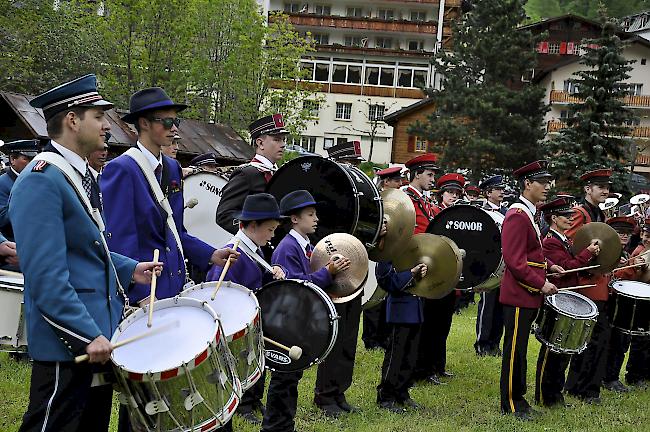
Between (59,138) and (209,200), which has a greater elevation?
(59,138)

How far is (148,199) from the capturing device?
4.50m

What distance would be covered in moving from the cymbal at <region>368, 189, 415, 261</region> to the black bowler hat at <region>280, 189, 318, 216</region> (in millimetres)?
806

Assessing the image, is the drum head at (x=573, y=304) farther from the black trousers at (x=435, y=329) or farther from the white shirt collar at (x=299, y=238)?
the white shirt collar at (x=299, y=238)

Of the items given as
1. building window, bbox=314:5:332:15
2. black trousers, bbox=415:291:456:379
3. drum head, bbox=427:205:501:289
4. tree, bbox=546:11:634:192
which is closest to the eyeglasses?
drum head, bbox=427:205:501:289

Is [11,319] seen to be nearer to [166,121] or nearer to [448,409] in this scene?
[166,121]

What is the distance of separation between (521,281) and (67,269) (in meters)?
4.59

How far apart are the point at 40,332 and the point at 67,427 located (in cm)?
44

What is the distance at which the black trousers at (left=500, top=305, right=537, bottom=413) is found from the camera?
7.21m

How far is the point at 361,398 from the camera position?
776cm

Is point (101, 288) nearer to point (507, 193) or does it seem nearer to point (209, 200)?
point (209, 200)

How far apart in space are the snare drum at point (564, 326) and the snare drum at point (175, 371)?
423 cm

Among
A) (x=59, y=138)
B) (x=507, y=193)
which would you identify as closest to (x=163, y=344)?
(x=59, y=138)

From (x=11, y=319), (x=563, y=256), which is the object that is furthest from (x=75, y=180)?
(x=563, y=256)

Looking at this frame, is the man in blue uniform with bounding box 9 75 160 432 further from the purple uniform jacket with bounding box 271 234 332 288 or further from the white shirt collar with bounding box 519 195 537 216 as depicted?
the white shirt collar with bounding box 519 195 537 216
